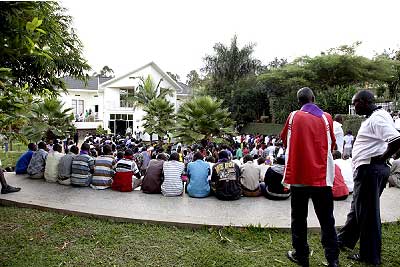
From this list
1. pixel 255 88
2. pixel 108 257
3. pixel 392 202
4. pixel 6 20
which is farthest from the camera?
pixel 255 88

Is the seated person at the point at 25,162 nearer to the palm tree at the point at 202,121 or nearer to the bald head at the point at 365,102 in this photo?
the palm tree at the point at 202,121

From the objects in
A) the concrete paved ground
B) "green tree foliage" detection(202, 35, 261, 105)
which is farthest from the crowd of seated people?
"green tree foliage" detection(202, 35, 261, 105)

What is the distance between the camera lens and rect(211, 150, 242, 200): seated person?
5609mm

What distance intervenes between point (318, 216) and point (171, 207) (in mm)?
2609

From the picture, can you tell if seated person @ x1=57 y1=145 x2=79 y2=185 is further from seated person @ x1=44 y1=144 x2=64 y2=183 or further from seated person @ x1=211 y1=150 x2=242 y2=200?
seated person @ x1=211 y1=150 x2=242 y2=200

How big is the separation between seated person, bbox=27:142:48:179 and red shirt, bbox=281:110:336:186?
6.06 m

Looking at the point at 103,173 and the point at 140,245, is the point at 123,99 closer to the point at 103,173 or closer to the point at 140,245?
→ the point at 103,173

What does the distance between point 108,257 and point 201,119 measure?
914 centimetres

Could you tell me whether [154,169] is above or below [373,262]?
above

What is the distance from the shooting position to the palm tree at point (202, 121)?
12.3m

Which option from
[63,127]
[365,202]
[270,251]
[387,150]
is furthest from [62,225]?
[63,127]

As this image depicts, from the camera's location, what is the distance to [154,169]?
610cm

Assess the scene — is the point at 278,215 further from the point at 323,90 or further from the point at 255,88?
the point at 255,88

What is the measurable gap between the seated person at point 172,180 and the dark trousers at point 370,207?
3.22 metres
